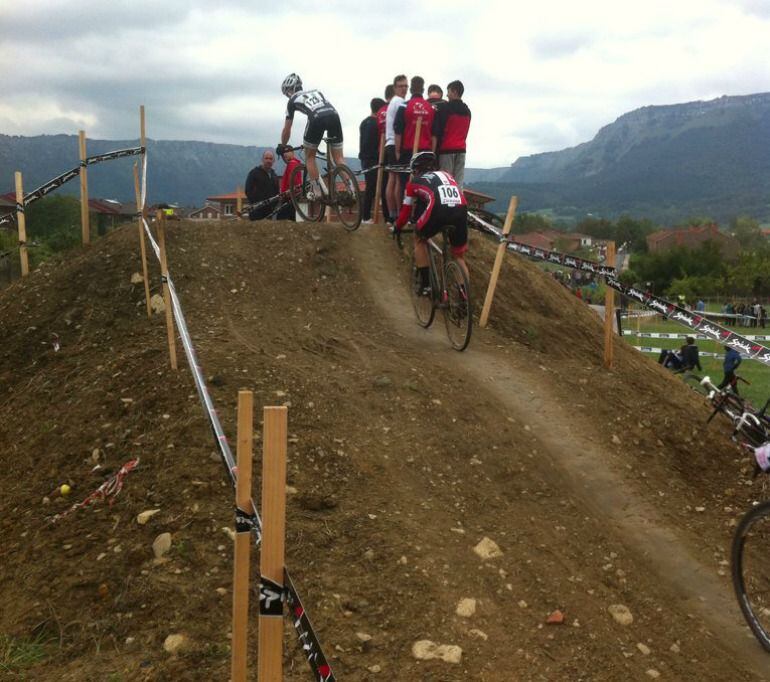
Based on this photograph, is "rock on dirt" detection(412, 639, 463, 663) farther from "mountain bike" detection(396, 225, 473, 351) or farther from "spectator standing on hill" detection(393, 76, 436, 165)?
"spectator standing on hill" detection(393, 76, 436, 165)

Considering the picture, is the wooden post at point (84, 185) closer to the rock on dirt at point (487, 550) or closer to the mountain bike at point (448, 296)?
the mountain bike at point (448, 296)

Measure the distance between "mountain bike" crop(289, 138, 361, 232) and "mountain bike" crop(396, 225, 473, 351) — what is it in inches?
83.6

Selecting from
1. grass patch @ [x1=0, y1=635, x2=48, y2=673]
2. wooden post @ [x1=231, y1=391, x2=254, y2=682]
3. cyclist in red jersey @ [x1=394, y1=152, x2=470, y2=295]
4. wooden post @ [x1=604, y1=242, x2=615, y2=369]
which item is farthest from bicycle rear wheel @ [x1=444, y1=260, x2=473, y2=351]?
wooden post @ [x1=231, y1=391, x2=254, y2=682]

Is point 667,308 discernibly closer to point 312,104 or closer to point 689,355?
point 312,104

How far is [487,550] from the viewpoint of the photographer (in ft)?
15.1

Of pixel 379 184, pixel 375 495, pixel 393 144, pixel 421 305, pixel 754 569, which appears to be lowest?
pixel 754 569

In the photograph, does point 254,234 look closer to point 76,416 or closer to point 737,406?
point 76,416

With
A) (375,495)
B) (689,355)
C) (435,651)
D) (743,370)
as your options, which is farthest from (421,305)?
(743,370)

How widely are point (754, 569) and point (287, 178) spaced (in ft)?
30.9

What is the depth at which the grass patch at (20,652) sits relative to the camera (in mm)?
3682

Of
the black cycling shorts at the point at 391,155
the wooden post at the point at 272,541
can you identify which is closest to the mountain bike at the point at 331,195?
the black cycling shorts at the point at 391,155

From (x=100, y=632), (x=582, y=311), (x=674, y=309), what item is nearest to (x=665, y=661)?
(x=100, y=632)

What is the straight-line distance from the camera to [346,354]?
7.60 m

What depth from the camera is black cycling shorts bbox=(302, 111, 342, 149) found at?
9.88 meters
